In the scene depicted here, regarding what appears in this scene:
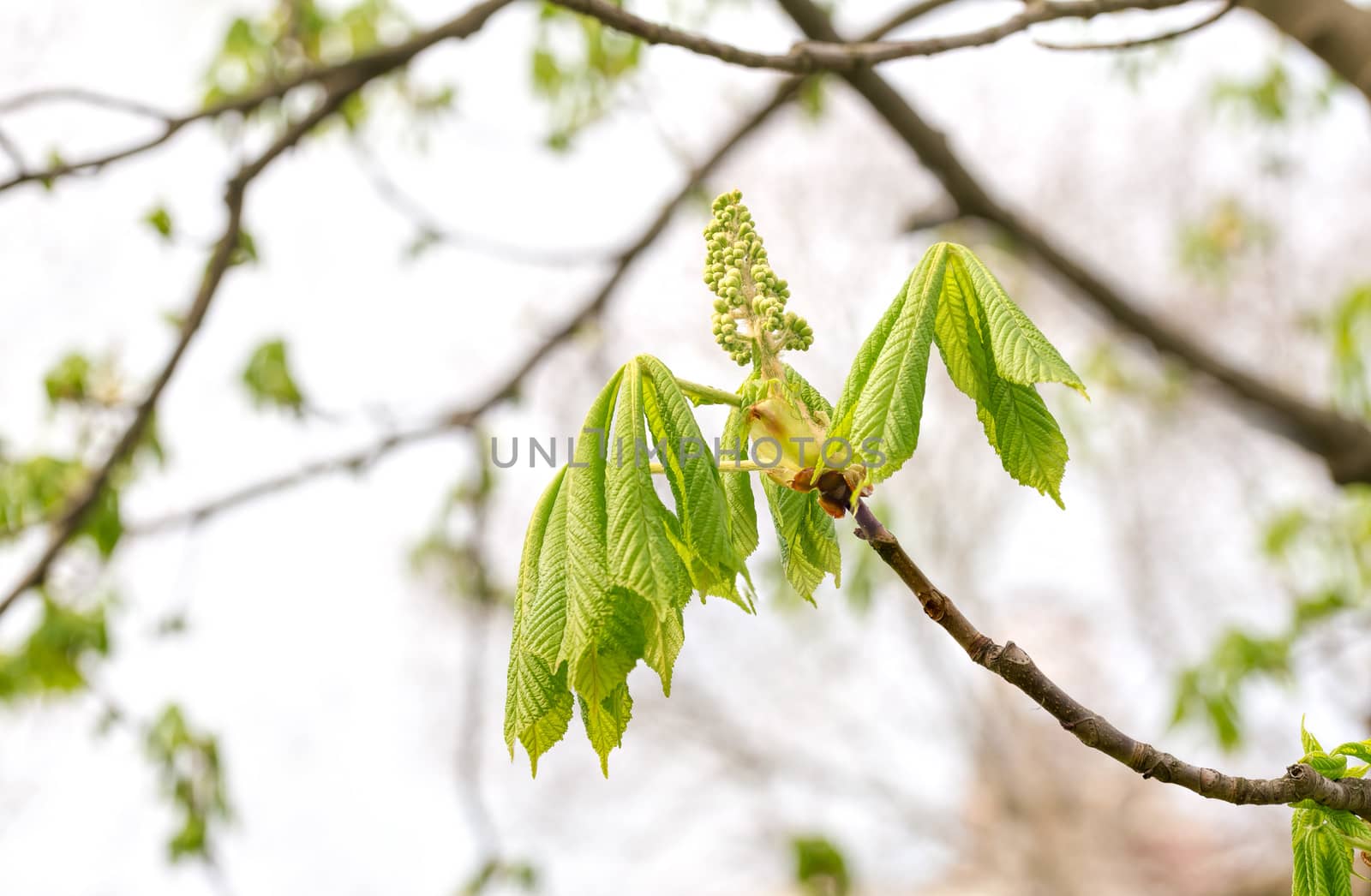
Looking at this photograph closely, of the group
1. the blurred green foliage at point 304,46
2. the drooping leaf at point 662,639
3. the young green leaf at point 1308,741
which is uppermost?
the blurred green foliage at point 304,46

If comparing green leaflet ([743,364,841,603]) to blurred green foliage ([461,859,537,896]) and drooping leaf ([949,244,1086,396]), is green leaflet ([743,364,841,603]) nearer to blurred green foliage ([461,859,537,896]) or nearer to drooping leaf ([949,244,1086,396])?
drooping leaf ([949,244,1086,396])

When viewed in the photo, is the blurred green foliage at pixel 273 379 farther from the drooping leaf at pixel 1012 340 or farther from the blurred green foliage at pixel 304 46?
the drooping leaf at pixel 1012 340

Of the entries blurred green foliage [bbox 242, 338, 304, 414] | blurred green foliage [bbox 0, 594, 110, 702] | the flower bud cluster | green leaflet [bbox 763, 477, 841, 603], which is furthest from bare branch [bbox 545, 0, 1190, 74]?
blurred green foliage [bbox 0, 594, 110, 702]

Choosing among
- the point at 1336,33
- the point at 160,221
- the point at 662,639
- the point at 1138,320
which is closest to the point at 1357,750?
the point at 662,639

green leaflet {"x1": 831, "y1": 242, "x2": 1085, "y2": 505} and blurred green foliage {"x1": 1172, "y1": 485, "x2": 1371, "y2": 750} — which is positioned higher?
blurred green foliage {"x1": 1172, "y1": 485, "x2": 1371, "y2": 750}

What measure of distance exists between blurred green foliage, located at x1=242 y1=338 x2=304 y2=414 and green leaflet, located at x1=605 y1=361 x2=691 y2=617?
6.41 feet

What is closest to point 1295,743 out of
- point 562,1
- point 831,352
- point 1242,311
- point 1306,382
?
point 1306,382

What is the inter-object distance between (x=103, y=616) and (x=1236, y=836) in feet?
22.9

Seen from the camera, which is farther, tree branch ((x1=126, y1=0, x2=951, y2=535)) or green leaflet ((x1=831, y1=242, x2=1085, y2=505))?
tree branch ((x1=126, y1=0, x2=951, y2=535))

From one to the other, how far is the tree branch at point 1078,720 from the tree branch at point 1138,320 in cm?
167

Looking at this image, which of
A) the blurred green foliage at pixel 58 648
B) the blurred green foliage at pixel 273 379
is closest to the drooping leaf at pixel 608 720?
the blurred green foliage at pixel 273 379

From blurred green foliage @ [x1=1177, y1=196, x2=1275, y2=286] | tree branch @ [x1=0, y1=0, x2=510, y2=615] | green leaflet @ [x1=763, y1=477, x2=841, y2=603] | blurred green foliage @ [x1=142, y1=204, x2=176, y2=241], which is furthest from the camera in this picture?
blurred green foliage @ [x1=1177, y1=196, x2=1275, y2=286]

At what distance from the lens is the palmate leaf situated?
636 millimetres

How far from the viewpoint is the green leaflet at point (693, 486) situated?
65 cm
